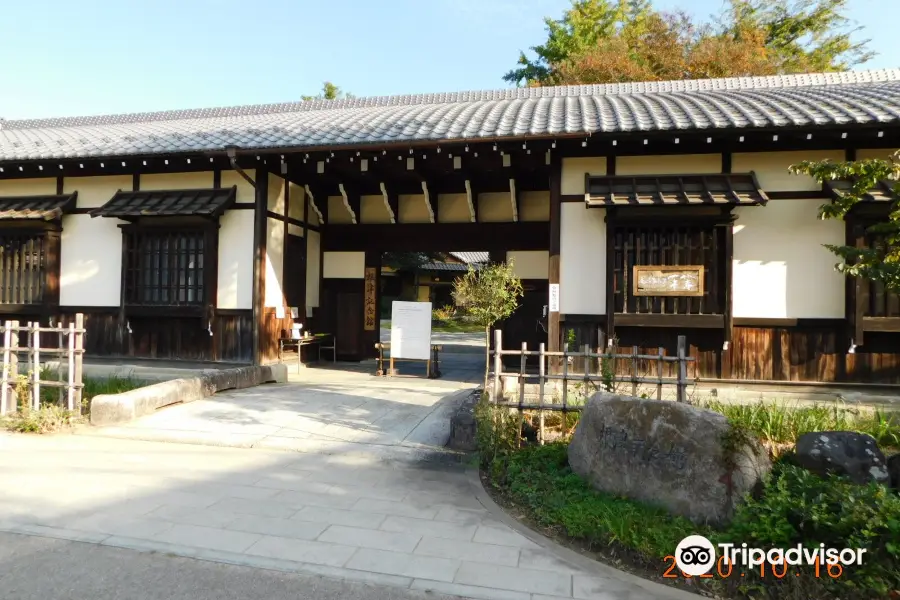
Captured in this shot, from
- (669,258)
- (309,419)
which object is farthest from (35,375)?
(669,258)

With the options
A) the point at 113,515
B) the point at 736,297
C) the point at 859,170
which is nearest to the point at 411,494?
the point at 113,515

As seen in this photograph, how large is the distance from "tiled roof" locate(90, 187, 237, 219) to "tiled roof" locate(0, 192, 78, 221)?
100 centimetres

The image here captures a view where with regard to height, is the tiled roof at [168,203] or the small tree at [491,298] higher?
the tiled roof at [168,203]

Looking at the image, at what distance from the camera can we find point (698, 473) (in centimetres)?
367

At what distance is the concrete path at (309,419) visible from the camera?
5.81 metres

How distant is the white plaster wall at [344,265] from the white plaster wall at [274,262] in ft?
5.93

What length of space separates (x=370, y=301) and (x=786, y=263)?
8183mm

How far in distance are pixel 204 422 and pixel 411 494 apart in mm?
3374

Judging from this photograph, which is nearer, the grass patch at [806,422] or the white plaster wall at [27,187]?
the grass patch at [806,422]

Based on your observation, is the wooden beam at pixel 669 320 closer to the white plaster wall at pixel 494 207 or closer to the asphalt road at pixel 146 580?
the white plaster wall at pixel 494 207

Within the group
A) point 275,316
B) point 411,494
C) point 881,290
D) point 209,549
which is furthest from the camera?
point 275,316

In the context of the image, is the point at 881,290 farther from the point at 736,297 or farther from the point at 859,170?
the point at 859,170

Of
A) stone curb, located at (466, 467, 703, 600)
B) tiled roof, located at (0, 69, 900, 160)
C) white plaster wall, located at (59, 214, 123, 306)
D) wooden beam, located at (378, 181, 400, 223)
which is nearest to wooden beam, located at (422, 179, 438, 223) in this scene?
wooden beam, located at (378, 181, 400, 223)

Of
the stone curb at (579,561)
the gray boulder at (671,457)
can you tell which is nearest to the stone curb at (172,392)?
the stone curb at (579,561)
